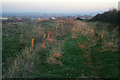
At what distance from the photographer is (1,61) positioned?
398 centimetres

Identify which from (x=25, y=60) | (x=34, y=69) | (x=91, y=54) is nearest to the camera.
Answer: (x=34, y=69)

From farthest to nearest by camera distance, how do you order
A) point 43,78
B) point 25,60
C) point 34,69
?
point 25,60 < point 34,69 < point 43,78

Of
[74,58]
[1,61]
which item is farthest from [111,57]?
[1,61]

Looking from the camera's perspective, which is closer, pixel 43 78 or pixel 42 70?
pixel 43 78

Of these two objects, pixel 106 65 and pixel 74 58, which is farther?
pixel 74 58

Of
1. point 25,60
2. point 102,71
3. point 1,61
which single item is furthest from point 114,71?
point 1,61

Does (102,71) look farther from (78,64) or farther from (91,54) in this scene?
(91,54)

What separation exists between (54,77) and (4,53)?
2439mm

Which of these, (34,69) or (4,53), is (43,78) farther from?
(4,53)

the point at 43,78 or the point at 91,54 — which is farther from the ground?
the point at 91,54

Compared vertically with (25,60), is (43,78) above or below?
below

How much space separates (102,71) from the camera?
3477 millimetres

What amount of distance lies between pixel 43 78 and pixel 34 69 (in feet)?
1.49

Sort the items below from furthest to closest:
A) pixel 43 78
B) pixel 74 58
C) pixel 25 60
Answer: pixel 74 58 → pixel 25 60 → pixel 43 78
